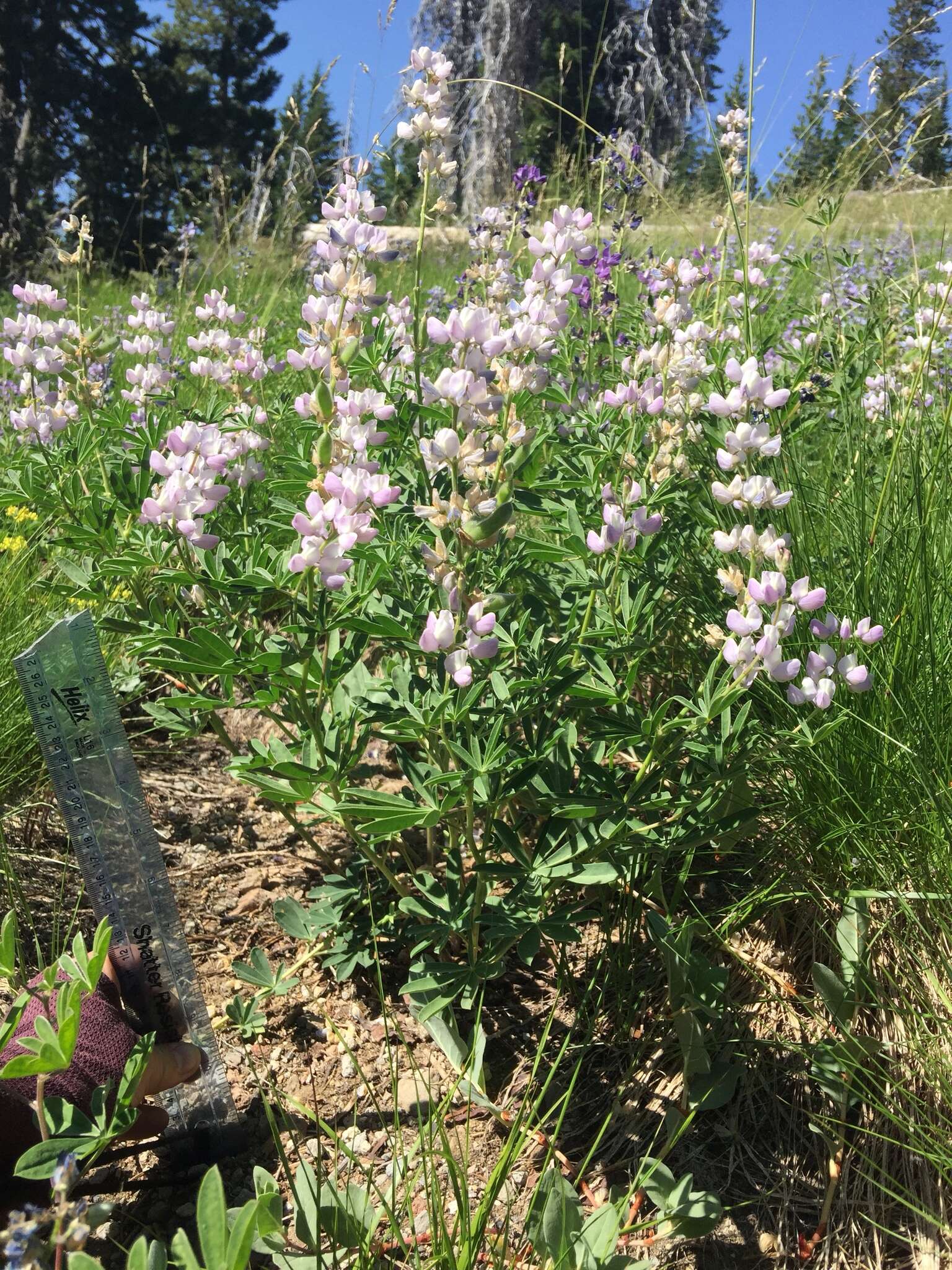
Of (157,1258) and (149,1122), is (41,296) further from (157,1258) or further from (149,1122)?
(157,1258)

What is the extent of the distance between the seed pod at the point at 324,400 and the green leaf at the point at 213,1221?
3.26 ft

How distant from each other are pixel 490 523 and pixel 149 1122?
0.95 metres

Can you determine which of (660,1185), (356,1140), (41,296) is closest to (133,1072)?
(356,1140)

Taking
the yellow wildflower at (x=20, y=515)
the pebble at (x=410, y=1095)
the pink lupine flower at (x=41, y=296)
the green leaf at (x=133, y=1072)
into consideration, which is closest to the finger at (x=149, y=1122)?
the green leaf at (x=133, y=1072)

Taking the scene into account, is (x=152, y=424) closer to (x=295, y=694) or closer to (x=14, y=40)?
(x=295, y=694)

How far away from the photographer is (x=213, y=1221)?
1.05 metres

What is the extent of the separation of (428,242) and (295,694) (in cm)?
924

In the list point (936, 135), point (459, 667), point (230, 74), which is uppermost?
point (230, 74)

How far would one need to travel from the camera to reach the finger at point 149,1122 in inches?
53.6

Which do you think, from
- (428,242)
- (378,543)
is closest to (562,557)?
(378,543)

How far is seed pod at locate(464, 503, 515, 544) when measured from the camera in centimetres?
130

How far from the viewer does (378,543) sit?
1844 mm

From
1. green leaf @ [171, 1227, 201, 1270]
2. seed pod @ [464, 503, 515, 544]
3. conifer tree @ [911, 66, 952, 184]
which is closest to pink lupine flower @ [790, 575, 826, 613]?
seed pod @ [464, 503, 515, 544]

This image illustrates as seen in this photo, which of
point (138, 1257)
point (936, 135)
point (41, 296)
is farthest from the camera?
point (936, 135)
